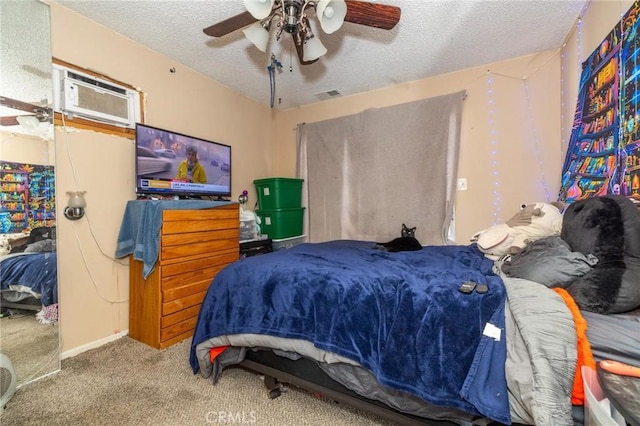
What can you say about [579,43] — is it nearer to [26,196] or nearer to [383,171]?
[383,171]

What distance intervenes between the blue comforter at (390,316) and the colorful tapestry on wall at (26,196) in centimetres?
118

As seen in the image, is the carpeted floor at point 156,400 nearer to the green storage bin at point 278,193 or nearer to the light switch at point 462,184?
the green storage bin at point 278,193

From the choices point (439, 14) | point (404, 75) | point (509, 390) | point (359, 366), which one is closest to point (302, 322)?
point (359, 366)

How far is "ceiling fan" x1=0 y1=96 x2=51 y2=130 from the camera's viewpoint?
1.56 m

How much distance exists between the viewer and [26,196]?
1644mm

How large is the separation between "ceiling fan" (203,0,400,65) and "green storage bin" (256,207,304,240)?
176 cm

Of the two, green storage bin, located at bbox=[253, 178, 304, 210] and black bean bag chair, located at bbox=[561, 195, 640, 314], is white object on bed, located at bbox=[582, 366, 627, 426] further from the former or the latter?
green storage bin, located at bbox=[253, 178, 304, 210]

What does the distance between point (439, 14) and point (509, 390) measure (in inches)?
87.5

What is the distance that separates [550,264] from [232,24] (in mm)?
2100

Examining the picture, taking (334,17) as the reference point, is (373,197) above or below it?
below

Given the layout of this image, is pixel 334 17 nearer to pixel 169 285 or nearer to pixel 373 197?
pixel 373 197

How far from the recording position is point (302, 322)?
4.42 ft

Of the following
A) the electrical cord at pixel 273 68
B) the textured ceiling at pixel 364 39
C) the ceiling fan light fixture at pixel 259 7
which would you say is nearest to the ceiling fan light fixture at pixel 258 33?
the ceiling fan light fixture at pixel 259 7

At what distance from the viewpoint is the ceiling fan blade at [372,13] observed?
149cm
